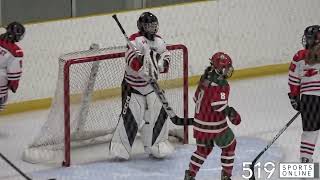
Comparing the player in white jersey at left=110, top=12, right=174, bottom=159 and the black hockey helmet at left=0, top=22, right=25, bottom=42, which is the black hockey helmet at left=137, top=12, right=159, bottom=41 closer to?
the player in white jersey at left=110, top=12, right=174, bottom=159

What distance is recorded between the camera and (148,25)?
6.62 metres

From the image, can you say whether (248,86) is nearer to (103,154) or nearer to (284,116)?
(284,116)

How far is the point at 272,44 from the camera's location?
8.76 meters

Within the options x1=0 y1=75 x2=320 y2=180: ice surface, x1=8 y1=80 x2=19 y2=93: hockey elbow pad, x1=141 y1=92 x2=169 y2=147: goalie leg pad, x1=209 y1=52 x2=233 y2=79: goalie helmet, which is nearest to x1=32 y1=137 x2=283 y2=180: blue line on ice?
x1=0 y1=75 x2=320 y2=180: ice surface

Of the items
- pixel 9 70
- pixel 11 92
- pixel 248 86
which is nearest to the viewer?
pixel 9 70

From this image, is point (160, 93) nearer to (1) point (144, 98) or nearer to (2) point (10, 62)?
(1) point (144, 98)

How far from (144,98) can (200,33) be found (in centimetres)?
174

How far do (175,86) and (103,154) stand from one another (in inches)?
24.3

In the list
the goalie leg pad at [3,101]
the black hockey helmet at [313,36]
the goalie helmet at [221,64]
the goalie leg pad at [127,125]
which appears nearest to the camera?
the goalie helmet at [221,64]

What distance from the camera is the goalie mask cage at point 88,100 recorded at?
6855 millimetres

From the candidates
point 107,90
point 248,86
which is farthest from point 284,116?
point 107,90

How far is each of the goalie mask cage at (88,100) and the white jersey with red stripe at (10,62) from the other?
247mm

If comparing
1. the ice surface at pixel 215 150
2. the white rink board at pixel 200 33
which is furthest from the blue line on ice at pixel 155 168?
the white rink board at pixel 200 33

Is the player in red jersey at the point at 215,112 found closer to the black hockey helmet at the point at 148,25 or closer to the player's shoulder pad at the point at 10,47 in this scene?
the black hockey helmet at the point at 148,25
